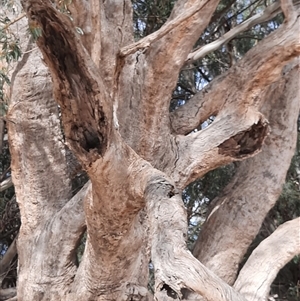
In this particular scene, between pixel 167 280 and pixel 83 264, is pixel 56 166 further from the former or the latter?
pixel 167 280

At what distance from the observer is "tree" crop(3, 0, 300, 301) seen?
3201 millimetres

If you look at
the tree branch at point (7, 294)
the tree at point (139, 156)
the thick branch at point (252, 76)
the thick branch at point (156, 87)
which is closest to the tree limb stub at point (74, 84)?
the tree at point (139, 156)

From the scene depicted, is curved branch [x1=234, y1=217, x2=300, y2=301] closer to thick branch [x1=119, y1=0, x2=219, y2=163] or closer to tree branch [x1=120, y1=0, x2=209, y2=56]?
thick branch [x1=119, y1=0, x2=219, y2=163]

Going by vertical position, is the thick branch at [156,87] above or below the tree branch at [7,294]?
above

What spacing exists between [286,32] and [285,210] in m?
3.52

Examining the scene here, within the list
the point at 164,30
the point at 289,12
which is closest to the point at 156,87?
the point at 164,30

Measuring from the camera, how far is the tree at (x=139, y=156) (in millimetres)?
3201

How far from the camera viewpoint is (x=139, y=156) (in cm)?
305

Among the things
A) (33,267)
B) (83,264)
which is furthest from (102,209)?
(33,267)

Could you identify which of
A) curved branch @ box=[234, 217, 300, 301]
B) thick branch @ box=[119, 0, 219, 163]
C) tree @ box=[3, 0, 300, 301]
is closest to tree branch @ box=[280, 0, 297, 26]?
tree @ box=[3, 0, 300, 301]

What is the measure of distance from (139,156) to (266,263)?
1.49 m

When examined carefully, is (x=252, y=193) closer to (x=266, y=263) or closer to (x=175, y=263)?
(x=266, y=263)

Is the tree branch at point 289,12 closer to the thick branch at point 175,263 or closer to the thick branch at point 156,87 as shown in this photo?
the thick branch at point 156,87

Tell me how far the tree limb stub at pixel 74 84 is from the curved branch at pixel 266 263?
5.99 ft
